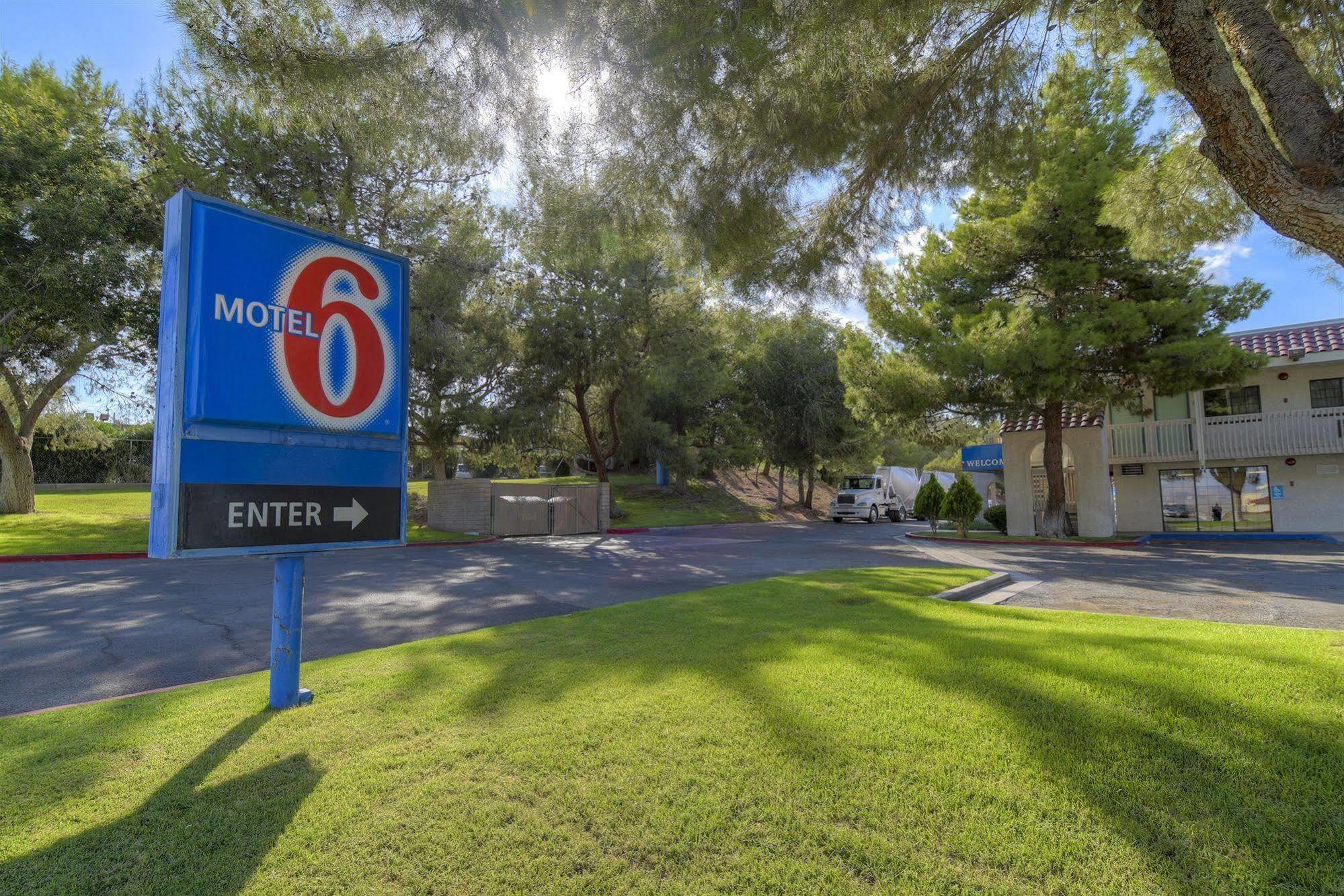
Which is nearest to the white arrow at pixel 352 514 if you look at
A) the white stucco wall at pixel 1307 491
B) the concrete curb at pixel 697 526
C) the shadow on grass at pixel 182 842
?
the shadow on grass at pixel 182 842

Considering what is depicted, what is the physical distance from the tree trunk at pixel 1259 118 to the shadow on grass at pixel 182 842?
599 centimetres

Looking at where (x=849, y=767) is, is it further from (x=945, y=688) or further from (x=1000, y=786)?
(x=945, y=688)

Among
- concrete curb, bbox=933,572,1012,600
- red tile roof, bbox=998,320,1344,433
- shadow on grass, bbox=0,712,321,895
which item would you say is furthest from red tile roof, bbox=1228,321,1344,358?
shadow on grass, bbox=0,712,321,895

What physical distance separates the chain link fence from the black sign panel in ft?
127

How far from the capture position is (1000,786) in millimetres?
2773

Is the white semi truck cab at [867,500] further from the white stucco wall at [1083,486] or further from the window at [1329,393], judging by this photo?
the window at [1329,393]

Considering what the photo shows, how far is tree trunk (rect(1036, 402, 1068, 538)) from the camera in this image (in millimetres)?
19234

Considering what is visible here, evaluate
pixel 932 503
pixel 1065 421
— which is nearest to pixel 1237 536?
pixel 1065 421

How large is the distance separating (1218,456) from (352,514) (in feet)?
82.0

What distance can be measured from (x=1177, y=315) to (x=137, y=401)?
29.9 m

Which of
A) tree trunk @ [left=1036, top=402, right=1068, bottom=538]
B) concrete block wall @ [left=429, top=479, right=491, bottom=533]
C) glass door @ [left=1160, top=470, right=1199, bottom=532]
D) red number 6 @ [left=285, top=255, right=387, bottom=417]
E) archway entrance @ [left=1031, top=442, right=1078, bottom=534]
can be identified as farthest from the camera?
archway entrance @ [left=1031, top=442, right=1078, bottom=534]

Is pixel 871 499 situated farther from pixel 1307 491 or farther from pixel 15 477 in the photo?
pixel 15 477

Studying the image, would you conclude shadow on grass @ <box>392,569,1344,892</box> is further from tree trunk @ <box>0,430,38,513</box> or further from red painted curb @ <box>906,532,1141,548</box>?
tree trunk @ <box>0,430,38,513</box>

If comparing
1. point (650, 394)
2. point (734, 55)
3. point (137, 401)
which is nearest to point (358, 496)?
point (734, 55)
